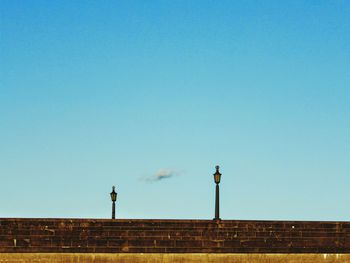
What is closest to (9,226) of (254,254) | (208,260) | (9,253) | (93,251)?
(9,253)

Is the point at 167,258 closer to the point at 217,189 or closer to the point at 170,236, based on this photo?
the point at 170,236

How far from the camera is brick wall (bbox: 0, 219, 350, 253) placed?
19.4 meters

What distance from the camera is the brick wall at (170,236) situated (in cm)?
1938

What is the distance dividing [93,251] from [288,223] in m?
5.21

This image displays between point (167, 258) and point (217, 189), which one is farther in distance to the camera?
point (217, 189)

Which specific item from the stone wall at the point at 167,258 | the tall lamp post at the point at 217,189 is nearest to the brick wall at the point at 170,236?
the stone wall at the point at 167,258

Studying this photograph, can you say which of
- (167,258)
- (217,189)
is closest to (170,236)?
(167,258)

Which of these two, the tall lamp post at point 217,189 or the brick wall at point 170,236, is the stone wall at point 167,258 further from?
the tall lamp post at point 217,189

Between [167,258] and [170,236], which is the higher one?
[170,236]

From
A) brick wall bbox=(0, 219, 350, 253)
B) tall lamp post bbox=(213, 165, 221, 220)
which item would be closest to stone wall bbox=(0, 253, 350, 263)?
brick wall bbox=(0, 219, 350, 253)

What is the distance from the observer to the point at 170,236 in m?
19.7

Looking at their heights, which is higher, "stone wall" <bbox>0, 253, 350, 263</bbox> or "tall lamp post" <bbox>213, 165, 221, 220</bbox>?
"tall lamp post" <bbox>213, 165, 221, 220</bbox>

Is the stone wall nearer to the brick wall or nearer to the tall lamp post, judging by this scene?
the brick wall

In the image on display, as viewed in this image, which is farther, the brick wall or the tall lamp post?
the tall lamp post
